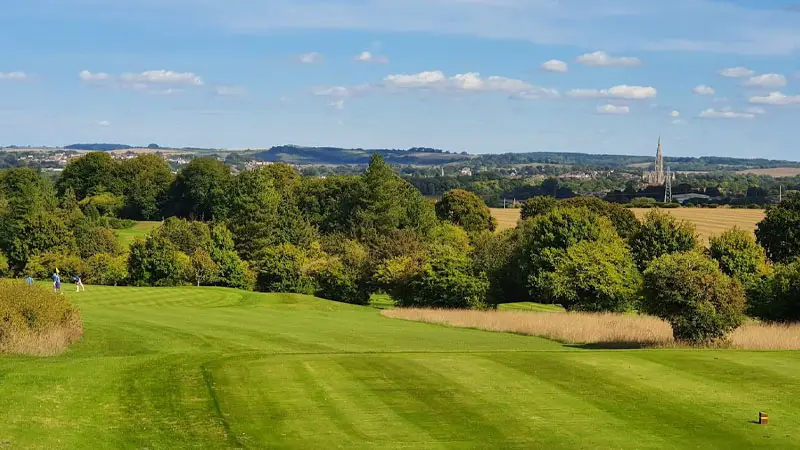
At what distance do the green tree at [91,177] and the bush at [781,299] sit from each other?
414 feet

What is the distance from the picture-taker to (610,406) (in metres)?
18.8

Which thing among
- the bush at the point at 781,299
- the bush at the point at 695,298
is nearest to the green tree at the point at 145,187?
the bush at the point at 781,299

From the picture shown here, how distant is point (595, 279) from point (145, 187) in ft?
355

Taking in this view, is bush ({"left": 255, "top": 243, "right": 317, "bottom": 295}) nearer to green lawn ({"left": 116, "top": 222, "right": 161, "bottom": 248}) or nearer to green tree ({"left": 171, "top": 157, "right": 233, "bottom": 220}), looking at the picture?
green lawn ({"left": 116, "top": 222, "right": 161, "bottom": 248})

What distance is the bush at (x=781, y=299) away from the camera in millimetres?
45100

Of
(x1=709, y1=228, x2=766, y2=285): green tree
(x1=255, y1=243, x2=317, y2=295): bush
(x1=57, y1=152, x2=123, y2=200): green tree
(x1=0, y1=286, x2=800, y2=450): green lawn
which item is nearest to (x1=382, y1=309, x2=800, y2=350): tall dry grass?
(x1=0, y1=286, x2=800, y2=450): green lawn

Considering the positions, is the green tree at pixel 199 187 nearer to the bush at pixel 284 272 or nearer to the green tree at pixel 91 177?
the green tree at pixel 91 177

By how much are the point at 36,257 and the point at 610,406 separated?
76459 mm

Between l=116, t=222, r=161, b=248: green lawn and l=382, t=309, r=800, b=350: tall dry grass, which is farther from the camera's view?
l=116, t=222, r=161, b=248: green lawn

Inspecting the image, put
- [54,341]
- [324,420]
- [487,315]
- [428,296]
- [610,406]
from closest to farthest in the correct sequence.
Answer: [324,420], [610,406], [54,341], [487,315], [428,296]

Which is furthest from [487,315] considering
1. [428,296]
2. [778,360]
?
[778,360]

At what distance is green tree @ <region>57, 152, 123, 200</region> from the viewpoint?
510 ft

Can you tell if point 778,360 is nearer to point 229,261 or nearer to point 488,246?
point 488,246

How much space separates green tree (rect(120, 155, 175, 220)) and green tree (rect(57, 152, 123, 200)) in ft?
5.52
